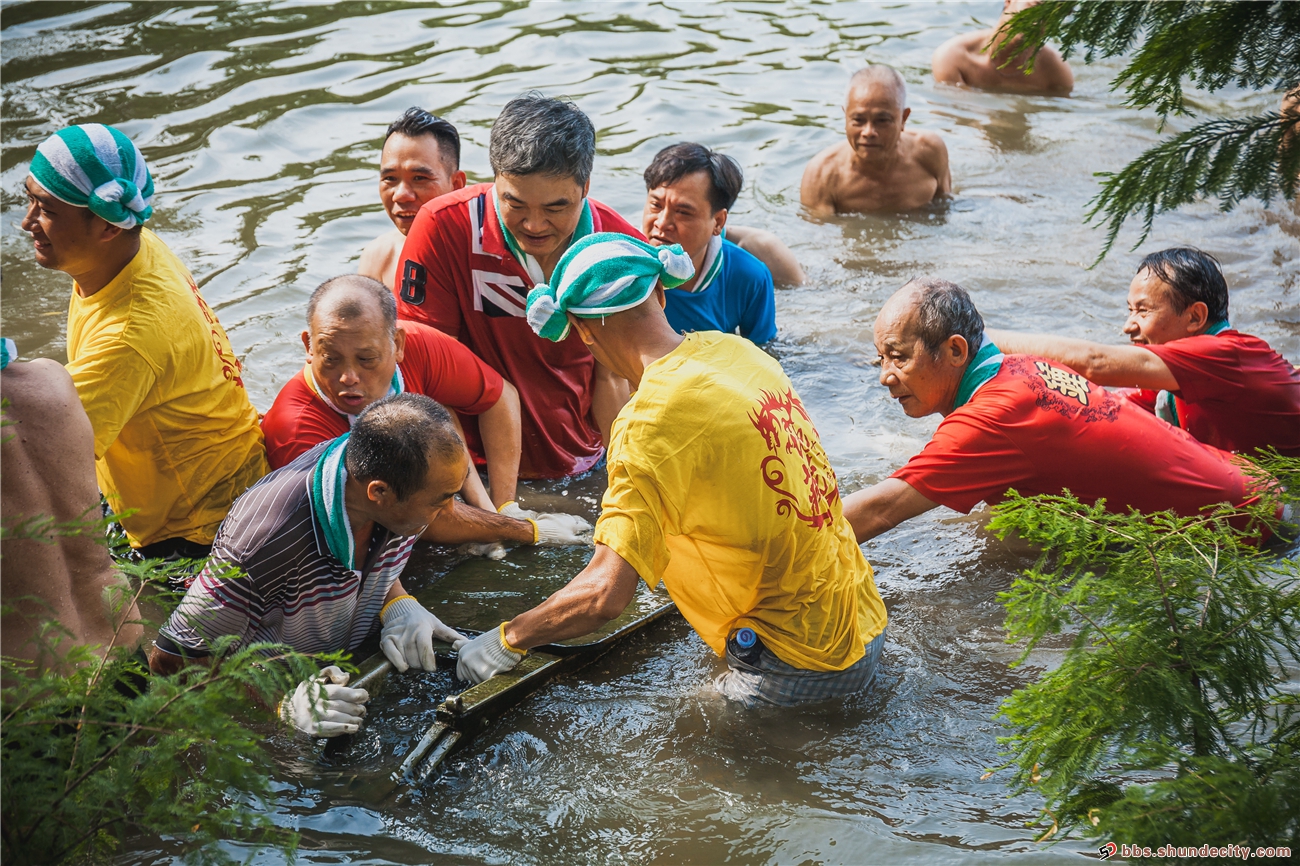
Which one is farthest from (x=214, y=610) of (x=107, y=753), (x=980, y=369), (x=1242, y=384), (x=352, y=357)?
(x=1242, y=384)

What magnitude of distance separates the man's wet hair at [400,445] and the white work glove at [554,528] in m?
1.43

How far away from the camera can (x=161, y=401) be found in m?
3.94

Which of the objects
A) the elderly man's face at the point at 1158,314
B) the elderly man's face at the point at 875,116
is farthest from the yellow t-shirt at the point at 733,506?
the elderly man's face at the point at 875,116

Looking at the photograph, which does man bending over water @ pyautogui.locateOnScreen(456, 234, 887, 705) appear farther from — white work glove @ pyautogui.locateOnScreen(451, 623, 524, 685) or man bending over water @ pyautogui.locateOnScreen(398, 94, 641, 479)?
man bending over water @ pyautogui.locateOnScreen(398, 94, 641, 479)

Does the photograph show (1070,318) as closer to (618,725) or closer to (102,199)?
(618,725)

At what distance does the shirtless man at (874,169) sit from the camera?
8.27 metres

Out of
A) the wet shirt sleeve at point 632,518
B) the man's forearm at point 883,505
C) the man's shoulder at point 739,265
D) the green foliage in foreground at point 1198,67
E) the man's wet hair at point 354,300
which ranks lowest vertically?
the man's forearm at point 883,505

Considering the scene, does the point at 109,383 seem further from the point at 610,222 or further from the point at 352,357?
the point at 610,222

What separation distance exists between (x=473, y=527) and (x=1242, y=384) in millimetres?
3334

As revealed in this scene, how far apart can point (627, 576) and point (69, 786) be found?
144 cm

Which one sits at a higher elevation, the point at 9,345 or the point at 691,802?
the point at 9,345

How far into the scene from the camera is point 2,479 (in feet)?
8.77

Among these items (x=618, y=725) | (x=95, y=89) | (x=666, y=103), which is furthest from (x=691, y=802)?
(x=95, y=89)

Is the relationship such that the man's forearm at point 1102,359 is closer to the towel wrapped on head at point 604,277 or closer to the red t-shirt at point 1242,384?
the red t-shirt at point 1242,384
